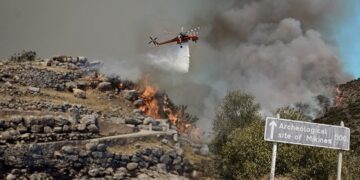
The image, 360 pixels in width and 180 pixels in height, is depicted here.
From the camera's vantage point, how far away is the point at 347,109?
105500 mm

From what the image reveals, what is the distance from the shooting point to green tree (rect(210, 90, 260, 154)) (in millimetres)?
63562

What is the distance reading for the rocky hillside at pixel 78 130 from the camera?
45.9 metres

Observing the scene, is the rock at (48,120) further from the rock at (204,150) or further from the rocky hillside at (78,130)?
the rock at (204,150)

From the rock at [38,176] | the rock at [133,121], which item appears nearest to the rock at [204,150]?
the rock at [133,121]

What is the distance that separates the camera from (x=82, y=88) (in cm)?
6806

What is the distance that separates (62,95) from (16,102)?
926 cm

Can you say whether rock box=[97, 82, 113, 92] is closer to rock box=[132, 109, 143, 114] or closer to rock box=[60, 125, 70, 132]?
rock box=[132, 109, 143, 114]

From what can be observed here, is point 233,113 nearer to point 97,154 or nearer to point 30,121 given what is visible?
point 97,154

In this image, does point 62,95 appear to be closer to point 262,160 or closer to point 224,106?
point 224,106

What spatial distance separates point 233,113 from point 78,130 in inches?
868

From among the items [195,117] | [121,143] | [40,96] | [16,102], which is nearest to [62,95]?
[40,96]

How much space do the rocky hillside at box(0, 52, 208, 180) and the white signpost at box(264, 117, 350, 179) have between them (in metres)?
25.7

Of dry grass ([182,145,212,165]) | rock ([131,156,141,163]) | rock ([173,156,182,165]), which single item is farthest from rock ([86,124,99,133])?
dry grass ([182,145,212,165])

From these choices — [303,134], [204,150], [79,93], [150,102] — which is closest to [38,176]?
[79,93]
